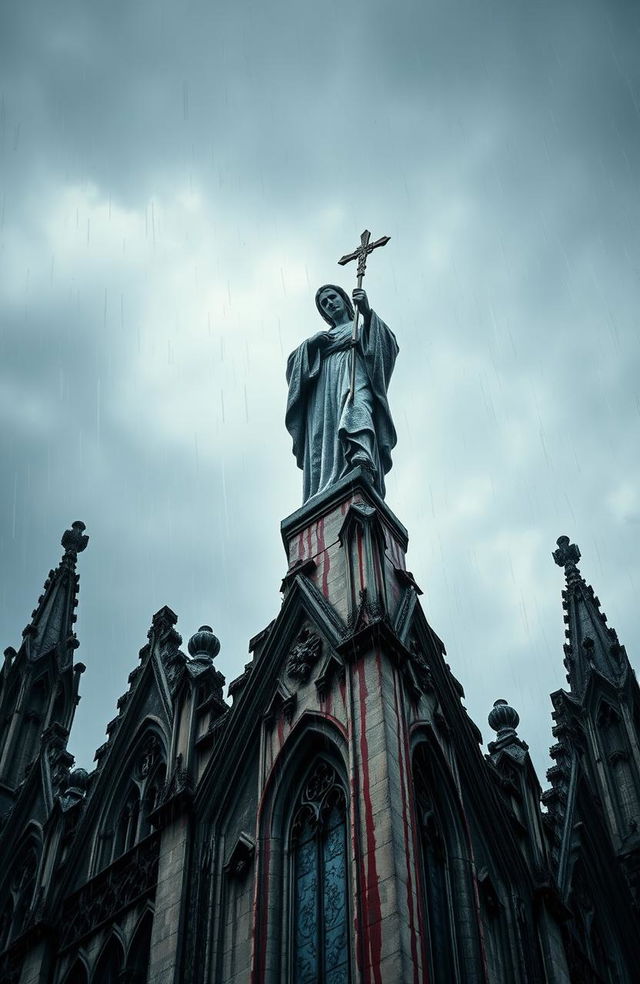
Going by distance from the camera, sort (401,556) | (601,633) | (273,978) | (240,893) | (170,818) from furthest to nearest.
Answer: (601,633) → (401,556) → (170,818) → (240,893) → (273,978)

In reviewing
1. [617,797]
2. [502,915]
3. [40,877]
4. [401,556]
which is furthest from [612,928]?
[40,877]

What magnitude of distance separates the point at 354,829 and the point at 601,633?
22052 millimetres

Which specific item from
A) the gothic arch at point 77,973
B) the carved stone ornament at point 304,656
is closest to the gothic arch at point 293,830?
the carved stone ornament at point 304,656

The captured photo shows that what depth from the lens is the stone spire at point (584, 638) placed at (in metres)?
34.2

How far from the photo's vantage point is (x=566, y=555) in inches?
1574

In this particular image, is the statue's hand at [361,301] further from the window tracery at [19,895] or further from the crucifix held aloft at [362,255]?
the window tracery at [19,895]

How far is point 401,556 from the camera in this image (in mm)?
21125

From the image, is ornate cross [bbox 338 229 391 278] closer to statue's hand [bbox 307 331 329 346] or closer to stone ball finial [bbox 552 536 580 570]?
statue's hand [bbox 307 331 329 346]

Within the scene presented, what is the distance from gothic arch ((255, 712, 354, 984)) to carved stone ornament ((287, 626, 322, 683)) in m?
0.87

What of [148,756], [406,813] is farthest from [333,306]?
[406,813]

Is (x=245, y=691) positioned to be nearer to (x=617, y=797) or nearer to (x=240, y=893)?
(x=240, y=893)

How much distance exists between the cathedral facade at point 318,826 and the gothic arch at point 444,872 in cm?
4

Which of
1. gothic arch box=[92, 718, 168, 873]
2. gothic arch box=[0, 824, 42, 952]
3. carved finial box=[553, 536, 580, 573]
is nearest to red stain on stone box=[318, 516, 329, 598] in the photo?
gothic arch box=[92, 718, 168, 873]

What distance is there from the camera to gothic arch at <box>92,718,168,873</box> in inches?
834
